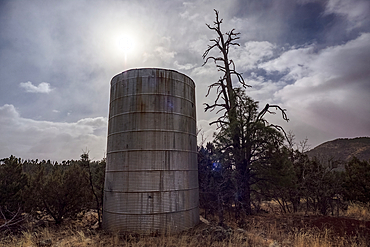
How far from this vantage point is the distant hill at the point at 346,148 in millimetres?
54844

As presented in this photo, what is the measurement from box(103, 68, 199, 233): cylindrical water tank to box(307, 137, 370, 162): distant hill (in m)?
55.3

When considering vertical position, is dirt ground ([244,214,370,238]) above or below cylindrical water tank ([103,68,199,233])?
below

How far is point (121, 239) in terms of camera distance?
8195 millimetres

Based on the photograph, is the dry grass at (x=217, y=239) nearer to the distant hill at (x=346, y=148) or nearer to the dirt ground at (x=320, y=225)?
the dirt ground at (x=320, y=225)

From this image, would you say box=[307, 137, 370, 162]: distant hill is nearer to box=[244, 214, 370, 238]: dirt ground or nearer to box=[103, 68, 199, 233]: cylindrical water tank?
box=[244, 214, 370, 238]: dirt ground

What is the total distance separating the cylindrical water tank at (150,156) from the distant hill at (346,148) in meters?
55.3

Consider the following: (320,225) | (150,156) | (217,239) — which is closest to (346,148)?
(320,225)

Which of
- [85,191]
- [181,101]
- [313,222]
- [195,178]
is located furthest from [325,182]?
[85,191]

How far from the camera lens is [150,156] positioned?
29.9 feet

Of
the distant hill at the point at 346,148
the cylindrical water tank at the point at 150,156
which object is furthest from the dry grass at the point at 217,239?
the distant hill at the point at 346,148

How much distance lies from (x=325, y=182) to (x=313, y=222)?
4344 millimetres

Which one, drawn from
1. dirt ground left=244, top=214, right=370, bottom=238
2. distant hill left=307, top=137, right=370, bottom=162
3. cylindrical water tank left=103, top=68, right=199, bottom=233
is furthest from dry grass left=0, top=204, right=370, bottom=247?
distant hill left=307, top=137, right=370, bottom=162

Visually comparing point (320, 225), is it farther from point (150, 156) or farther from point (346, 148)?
point (346, 148)

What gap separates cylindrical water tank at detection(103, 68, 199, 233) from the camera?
29.0 feet
